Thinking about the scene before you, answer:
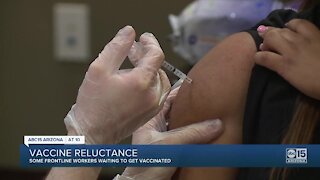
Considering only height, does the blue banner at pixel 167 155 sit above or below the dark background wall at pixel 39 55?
above

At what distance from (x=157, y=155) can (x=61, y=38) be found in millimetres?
880

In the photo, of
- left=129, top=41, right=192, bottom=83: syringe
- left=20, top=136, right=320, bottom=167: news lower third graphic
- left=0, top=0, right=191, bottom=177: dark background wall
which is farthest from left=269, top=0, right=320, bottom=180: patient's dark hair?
left=0, top=0, right=191, bottom=177: dark background wall

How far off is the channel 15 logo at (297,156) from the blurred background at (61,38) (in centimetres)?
62

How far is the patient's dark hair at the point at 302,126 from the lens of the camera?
854mm

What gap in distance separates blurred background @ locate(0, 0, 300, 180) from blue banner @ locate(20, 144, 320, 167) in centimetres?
54

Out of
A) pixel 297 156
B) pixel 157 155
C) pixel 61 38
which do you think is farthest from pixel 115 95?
pixel 61 38

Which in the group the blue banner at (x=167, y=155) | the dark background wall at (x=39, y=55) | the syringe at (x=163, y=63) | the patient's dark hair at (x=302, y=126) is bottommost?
the dark background wall at (x=39, y=55)

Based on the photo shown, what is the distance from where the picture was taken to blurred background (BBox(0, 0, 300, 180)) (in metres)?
1.47

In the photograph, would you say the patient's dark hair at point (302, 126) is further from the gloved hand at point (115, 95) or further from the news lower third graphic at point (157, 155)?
the gloved hand at point (115, 95)

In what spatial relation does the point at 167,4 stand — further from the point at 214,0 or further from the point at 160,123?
the point at 160,123

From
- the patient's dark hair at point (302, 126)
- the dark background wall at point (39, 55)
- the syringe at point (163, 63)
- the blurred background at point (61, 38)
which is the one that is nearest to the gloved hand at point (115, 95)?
the syringe at point (163, 63)

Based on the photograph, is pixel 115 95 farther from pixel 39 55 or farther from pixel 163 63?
pixel 39 55

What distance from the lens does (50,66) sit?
1.65m

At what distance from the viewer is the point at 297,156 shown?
32.4 inches
